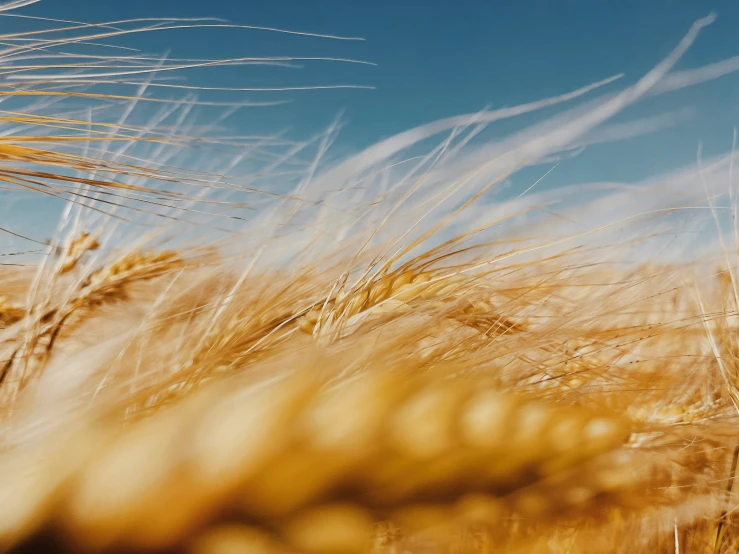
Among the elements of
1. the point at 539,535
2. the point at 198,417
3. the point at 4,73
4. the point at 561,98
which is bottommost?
the point at 539,535

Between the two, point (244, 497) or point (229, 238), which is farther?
point (229, 238)

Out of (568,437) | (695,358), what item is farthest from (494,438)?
(695,358)

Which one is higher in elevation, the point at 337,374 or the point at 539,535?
the point at 337,374

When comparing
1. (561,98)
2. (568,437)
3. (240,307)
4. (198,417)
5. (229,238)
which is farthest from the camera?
(229,238)

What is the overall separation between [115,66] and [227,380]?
464mm

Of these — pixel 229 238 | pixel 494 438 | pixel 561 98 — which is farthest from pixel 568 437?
pixel 229 238

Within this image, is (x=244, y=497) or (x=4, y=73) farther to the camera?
(x=4, y=73)

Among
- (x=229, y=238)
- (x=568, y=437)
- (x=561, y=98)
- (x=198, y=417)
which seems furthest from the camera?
(x=229, y=238)

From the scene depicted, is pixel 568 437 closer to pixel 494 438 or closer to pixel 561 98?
pixel 494 438

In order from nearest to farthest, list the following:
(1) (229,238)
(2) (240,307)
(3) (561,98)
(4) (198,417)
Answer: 1. (4) (198,417)
2. (3) (561,98)
3. (2) (240,307)
4. (1) (229,238)

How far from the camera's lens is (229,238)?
810mm

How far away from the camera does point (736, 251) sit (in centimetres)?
66

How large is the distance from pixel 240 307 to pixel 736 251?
0.57m

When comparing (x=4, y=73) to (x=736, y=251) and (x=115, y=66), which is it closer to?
(x=115, y=66)
